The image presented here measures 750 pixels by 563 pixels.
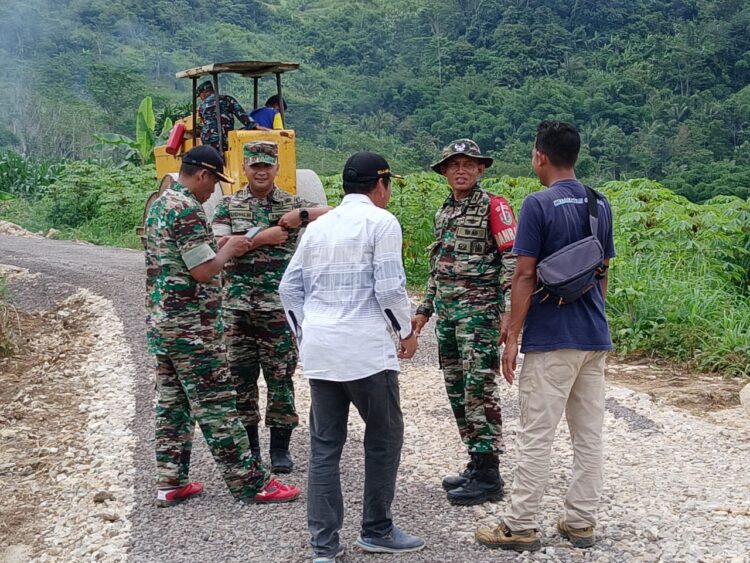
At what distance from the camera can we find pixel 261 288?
15.1ft

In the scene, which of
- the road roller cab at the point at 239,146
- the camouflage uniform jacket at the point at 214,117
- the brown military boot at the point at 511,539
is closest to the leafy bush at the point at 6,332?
the road roller cab at the point at 239,146

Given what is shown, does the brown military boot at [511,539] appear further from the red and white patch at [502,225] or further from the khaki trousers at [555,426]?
the red and white patch at [502,225]

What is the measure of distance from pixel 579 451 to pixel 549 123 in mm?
1339

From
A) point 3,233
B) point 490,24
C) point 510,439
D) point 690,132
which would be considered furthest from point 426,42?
point 510,439

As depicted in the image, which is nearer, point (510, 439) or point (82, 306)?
point (510, 439)

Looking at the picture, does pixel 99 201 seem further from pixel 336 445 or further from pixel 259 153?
pixel 336 445

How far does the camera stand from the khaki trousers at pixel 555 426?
11.8 ft

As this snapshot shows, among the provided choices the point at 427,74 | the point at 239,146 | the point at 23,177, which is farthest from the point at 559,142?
the point at 427,74

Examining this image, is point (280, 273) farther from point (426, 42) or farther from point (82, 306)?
point (426, 42)

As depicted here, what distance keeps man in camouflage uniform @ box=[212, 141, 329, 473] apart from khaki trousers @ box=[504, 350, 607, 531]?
1.47 m

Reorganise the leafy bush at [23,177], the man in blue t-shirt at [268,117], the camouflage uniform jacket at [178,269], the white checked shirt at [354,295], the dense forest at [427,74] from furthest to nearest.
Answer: the dense forest at [427,74] < the leafy bush at [23,177] < the man in blue t-shirt at [268,117] < the camouflage uniform jacket at [178,269] < the white checked shirt at [354,295]

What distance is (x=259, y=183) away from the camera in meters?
4.64

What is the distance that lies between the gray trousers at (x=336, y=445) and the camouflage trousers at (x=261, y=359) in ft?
3.55

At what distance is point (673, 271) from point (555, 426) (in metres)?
5.36
